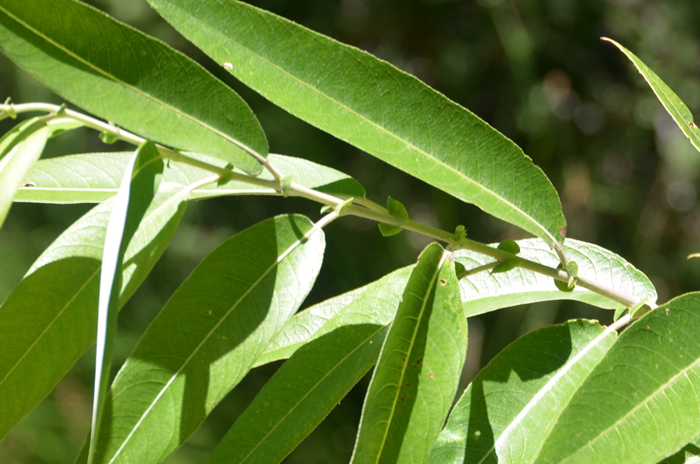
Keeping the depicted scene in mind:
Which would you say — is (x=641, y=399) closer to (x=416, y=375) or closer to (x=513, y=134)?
(x=416, y=375)

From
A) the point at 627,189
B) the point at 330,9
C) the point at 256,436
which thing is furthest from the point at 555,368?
the point at 627,189

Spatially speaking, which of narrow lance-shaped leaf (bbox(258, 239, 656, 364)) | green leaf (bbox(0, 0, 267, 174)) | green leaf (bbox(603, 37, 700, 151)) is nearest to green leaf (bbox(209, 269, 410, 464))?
narrow lance-shaped leaf (bbox(258, 239, 656, 364))

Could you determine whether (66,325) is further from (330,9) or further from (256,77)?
(330,9)

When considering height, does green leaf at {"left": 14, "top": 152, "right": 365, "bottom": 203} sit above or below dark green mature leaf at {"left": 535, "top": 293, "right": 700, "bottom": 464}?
above

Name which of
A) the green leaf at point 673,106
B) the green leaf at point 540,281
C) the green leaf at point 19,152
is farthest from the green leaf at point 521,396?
the green leaf at point 19,152

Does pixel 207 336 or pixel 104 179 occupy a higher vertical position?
pixel 104 179

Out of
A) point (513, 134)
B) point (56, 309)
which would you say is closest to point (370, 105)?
point (56, 309)

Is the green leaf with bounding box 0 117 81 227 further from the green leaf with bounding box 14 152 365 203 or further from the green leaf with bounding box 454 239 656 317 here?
the green leaf with bounding box 454 239 656 317
